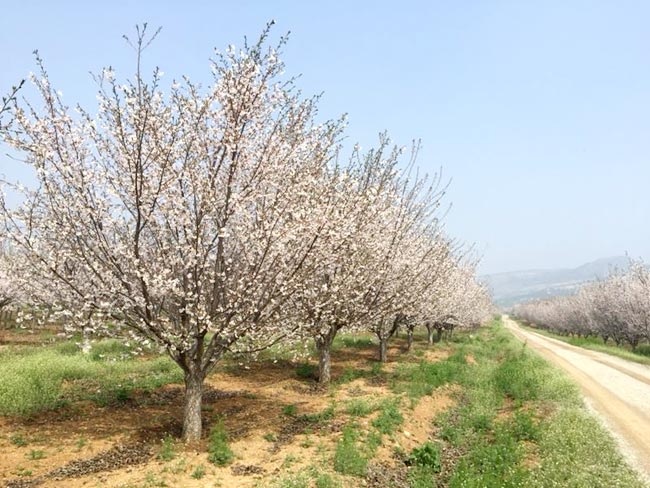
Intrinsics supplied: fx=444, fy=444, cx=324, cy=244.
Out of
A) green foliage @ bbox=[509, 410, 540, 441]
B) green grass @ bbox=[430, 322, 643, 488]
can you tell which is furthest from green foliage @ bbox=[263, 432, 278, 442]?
green foliage @ bbox=[509, 410, 540, 441]

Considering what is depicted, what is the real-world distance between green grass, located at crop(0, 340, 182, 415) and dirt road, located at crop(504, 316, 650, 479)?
632 inches

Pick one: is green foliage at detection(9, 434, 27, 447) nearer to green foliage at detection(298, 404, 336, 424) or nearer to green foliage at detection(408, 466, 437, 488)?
green foliage at detection(298, 404, 336, 424)

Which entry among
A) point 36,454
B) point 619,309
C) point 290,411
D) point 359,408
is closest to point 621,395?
point 359,408

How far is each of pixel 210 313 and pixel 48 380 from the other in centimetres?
963

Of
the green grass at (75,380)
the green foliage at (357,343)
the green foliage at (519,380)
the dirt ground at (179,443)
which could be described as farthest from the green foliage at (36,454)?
the green foliage at (357,343)

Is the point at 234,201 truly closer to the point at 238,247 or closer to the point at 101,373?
the point at 238,247

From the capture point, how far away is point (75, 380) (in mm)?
18469

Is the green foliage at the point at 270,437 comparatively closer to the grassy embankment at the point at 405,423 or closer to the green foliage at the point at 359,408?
the grassy embankment at the point at 405,423

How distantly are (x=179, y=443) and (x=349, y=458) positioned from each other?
4.48m

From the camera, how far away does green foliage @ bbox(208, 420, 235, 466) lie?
1066cm

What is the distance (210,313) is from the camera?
1145cm

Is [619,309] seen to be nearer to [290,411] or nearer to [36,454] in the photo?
[290,411]

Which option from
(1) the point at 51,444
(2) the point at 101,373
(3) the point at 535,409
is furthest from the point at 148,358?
(3) the point at 535,409

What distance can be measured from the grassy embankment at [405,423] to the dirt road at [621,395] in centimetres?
81
